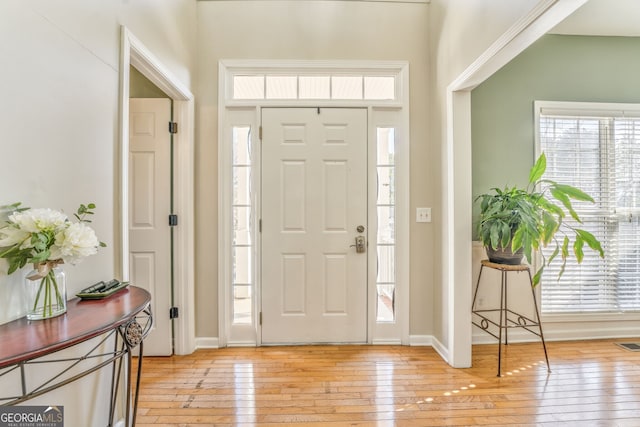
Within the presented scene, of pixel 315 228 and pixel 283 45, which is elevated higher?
pixel 283 45

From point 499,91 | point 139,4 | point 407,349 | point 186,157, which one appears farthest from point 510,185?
point 139,4

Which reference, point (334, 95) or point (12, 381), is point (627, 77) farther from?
point (12, 381)

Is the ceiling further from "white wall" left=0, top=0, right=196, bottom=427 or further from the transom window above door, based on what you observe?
"white wall" left=0, top=0, right=196, bottom=427

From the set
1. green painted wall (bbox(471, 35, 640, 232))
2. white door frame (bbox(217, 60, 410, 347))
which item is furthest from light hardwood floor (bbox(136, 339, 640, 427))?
green painted wall (bbox(471, 35, 640, 232))

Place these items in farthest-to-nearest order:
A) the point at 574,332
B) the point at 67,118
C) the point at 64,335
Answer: the point at 574,332 < the point at 67,118 < the point at 64,335

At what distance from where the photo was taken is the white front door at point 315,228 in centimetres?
258

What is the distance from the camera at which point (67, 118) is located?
128 centimetres

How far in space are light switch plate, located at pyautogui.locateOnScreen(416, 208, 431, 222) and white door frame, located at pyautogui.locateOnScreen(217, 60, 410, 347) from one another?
0.30 feet

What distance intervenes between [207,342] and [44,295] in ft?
5.54

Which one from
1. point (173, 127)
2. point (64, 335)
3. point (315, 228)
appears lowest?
point (64, 335)

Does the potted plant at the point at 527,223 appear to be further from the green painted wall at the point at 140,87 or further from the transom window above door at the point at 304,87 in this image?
the green painted wall at the point at 140,87

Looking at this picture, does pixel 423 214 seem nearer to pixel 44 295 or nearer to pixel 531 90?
pixel 531 90

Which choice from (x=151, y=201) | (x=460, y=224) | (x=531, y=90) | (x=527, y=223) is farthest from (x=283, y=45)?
(x=527, y=223)

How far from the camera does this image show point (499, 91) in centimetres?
263
